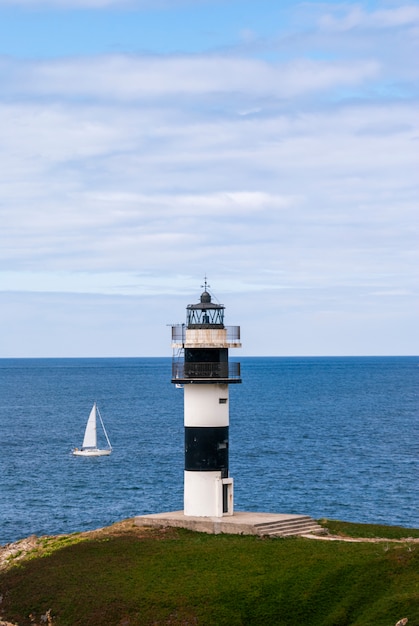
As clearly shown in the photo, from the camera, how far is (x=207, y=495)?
41.5m

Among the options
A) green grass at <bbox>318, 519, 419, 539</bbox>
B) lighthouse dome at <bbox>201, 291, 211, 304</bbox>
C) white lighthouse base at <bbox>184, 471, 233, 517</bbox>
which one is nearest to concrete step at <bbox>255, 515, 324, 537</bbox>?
green grass at <bbox>318, 519, 419, 539</bbox>

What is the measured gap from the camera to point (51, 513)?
61625mm

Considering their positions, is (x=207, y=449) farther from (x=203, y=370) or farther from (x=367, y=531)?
(x=367, y=531)

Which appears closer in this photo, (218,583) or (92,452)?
(218,583)

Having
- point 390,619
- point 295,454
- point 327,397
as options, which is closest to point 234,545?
point 390,619

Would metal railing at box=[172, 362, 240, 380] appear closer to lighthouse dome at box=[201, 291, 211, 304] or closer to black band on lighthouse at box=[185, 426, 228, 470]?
black band on lighthouse at box=[185, 426, 228, 470]

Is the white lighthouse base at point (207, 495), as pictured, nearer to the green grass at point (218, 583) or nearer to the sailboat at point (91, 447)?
the green grass at point (218, 583)

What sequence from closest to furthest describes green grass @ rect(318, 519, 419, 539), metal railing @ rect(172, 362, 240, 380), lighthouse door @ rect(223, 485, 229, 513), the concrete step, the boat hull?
the concrete step, green grass @ rect(318, 519, 419, 539), lighthouse door @ rect(223, 485, 229, 513), metal railing @ rect(172, 362, 240, 380), the boat hull

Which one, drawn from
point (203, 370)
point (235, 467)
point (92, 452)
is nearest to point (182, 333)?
point (203, 370)

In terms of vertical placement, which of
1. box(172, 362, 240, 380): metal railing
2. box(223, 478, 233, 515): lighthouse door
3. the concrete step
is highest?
box(172, 362, 240, 380): metal railing

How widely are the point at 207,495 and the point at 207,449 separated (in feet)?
6.28

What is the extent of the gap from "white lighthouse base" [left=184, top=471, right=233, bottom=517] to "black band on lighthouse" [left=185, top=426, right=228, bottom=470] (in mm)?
292

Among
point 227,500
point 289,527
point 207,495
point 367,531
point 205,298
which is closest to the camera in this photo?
point 289,527

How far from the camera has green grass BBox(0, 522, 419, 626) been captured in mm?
30328
